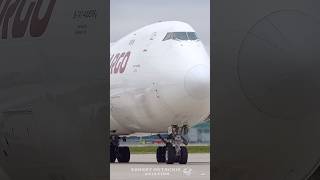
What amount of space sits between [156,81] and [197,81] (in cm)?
68

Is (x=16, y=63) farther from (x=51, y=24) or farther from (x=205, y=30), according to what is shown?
(x=205, y=30)

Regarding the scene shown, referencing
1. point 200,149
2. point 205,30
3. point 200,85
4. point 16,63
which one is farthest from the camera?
point 200,85

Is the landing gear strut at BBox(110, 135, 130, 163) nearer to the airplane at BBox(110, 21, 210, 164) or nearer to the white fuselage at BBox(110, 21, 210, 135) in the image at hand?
the airplane at BBox(110, 21, 210, 164)

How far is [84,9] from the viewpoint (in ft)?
29.2

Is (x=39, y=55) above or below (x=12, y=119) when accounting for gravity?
above

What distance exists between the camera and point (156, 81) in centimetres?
1330

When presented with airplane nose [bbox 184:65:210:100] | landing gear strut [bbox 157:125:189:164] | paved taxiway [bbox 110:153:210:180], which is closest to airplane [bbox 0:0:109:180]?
paved taxiway [bbox 110:153:210:180]

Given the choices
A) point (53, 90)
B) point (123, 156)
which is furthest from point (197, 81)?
point (53, 90)

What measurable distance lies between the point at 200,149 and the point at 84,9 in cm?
176

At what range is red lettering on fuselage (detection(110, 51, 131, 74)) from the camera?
10.3m

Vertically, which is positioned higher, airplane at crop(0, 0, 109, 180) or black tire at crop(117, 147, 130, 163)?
airplane at crop(0, 0, 109, 180)

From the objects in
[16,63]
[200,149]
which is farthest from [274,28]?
[16,63]

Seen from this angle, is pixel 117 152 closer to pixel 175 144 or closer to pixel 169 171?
pixel 175 144

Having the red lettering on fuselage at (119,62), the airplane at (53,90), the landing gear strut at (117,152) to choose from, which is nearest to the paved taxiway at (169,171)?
the landing gear strut at (117,152)
